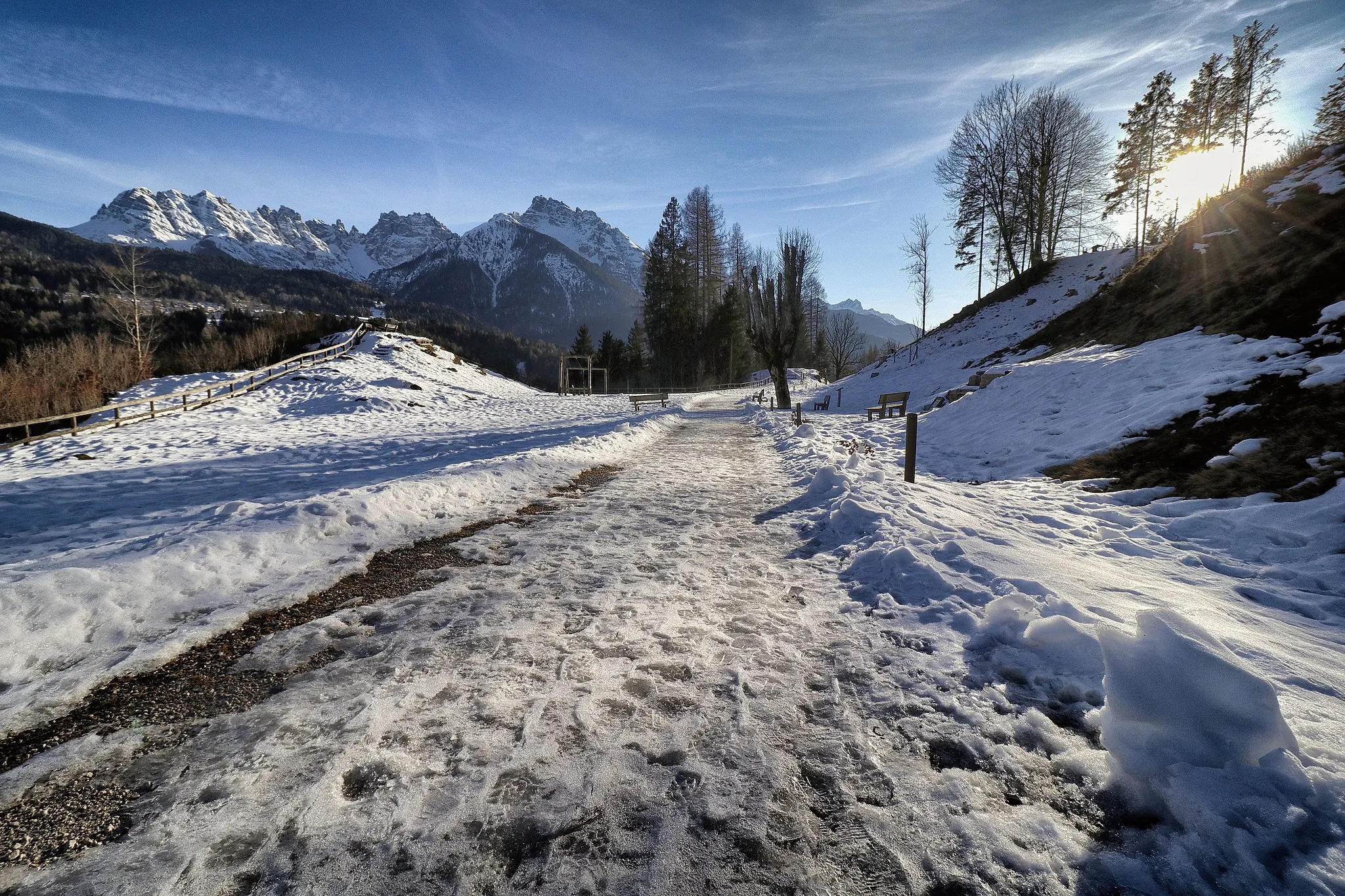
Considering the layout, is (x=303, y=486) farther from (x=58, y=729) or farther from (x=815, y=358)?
(x=815, y=358)

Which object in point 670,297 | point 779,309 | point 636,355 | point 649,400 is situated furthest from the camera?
point 636,355

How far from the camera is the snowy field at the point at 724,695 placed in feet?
5.70

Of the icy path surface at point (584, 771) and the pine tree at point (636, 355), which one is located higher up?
the pine tree at point (636, 355)

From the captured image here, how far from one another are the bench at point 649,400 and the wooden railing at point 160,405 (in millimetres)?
16693

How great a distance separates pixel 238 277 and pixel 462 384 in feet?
561

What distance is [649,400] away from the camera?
28.1m

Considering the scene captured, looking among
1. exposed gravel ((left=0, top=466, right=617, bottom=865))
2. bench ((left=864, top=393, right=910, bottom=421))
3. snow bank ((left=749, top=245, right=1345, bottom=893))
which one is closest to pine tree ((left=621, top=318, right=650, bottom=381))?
bench ((left=864, top=393, right=910, bottom=421))

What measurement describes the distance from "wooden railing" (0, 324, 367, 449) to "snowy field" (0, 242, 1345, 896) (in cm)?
948

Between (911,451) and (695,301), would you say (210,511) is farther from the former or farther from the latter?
(695,301)

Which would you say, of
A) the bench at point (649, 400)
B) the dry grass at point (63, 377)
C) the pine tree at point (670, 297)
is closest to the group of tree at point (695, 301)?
the pine tree at point (670, 297)

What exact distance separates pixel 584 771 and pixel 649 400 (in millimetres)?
26319

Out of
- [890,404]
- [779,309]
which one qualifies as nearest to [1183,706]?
[890,404]

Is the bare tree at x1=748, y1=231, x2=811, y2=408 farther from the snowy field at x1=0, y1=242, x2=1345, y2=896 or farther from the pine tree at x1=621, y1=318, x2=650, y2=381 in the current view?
the pine tree at x1=621, y1=318, x2=650, y2=381

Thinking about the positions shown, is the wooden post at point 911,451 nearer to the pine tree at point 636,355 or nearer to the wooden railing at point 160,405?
the wooden railing at point 160,405
